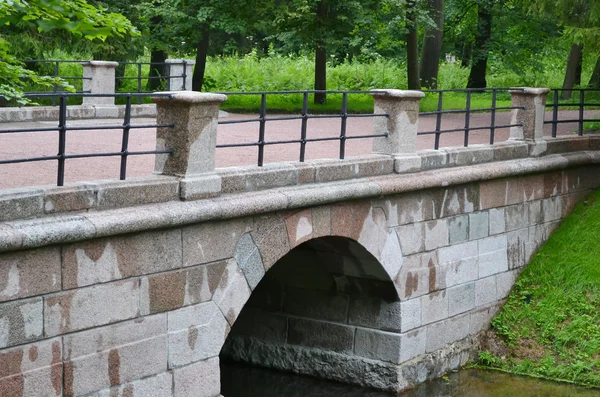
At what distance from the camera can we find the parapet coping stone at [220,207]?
7168mm

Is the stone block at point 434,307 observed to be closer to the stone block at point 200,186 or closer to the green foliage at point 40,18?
the stone block at point 200,186

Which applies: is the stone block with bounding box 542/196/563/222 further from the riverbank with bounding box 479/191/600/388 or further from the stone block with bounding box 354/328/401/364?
the stone block with bounding box 354/328/401/364

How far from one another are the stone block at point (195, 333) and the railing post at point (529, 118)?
6.63 m

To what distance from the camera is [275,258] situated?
9.66m

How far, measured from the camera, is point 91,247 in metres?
7.65

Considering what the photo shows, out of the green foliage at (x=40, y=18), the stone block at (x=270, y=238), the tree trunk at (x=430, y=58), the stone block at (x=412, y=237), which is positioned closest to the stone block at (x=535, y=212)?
the stone block at (x=412, y=237)

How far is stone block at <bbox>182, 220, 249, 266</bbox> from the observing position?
28.1ft

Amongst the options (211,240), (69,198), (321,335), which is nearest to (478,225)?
(321,335)

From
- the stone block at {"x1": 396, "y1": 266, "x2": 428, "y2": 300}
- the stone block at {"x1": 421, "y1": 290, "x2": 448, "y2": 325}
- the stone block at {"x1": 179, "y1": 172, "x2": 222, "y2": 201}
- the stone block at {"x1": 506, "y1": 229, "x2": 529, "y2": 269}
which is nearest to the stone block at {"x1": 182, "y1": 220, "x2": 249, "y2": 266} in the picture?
the stone block at {"x1": 179, "y1": 172, "x2": 222, "y2": 201}

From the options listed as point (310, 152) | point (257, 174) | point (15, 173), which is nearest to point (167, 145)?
point (257, 174)

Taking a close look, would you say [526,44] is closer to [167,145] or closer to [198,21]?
[198,21]

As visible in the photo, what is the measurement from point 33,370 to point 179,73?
446 inches

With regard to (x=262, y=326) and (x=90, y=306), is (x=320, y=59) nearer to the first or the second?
(x=262, y=326)

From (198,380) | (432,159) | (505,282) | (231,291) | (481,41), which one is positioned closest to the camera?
(198,380)
